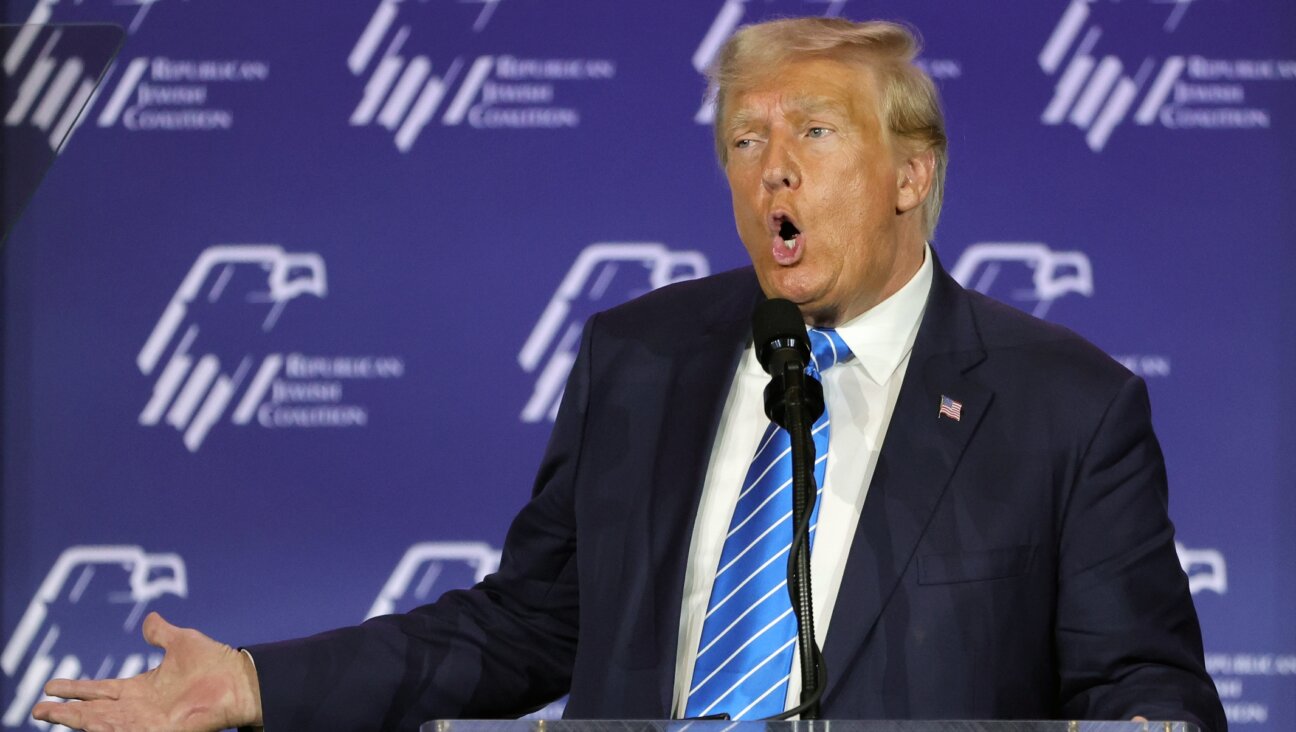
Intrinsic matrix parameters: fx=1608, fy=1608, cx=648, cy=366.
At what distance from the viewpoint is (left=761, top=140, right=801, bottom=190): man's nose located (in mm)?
2033

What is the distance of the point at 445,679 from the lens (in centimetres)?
197

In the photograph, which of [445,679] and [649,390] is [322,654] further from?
[649,390]

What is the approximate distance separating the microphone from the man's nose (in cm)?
39

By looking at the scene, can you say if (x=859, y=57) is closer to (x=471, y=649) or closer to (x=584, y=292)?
(x=471, y=649)

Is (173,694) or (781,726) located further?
(173,694)

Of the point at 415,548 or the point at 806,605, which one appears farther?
the point at 415,548

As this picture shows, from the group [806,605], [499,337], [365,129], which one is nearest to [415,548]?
[499,337]

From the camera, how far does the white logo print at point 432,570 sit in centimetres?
369

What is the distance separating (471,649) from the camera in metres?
2.01

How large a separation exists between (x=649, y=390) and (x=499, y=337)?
5.32 ft

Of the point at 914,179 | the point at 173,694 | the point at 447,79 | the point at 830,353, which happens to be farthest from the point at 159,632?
the point at 447,79

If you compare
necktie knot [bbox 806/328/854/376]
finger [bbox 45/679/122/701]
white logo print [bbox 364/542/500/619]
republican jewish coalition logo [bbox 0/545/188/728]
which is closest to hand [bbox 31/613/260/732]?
finger [bbox 45/679/122/701]

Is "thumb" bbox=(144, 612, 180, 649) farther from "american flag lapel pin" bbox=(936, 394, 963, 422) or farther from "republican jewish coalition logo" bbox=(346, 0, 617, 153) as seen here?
"republican jewish coalition logo" bbox=(346, 0, 617, 153)

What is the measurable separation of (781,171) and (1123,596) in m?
0.66
